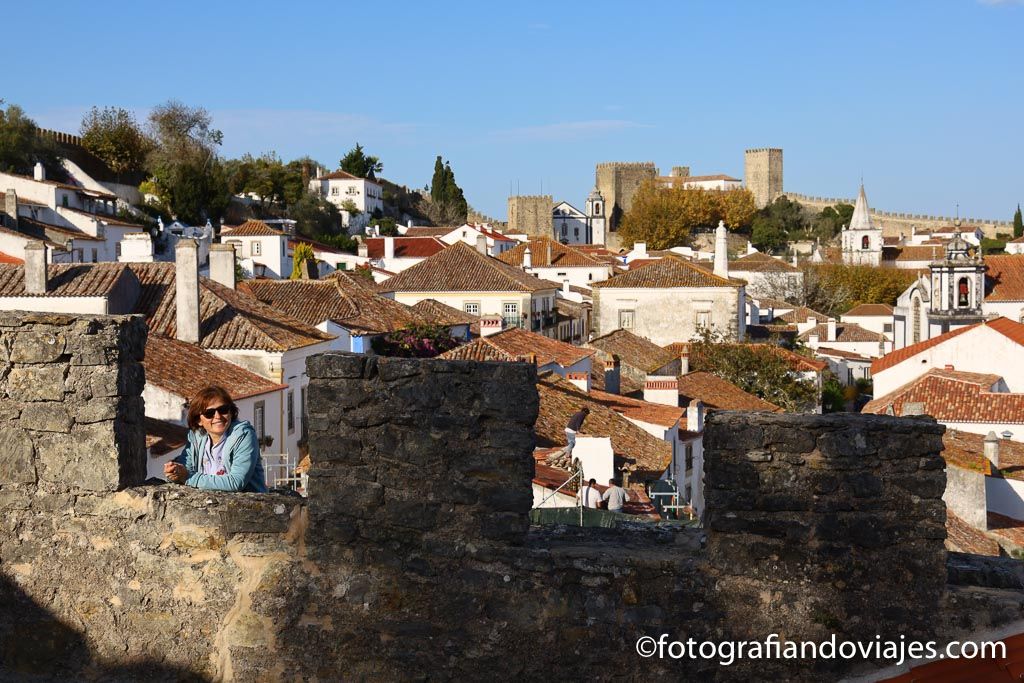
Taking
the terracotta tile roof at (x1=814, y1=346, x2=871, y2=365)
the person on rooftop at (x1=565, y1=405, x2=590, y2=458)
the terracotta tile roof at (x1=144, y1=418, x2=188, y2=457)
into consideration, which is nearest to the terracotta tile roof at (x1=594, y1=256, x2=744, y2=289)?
the terracotta tile roof at (x1=814, y1=346, x2=871, y2=365)

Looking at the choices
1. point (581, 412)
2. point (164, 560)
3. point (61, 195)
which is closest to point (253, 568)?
point (164, 560)

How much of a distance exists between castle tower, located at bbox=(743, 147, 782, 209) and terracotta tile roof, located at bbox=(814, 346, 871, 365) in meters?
85.0

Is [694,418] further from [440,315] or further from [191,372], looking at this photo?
[440,315]

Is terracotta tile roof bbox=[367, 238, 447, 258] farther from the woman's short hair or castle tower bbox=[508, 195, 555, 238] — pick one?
the woman's short hair

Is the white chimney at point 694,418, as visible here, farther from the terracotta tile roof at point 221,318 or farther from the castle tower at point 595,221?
the castle tower at point 595,221

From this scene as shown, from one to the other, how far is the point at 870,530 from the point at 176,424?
14108 millimetres

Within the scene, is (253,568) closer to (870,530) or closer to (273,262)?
(870,530)

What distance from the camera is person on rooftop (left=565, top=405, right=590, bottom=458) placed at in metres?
15.7

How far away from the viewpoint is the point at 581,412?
63.4 feet

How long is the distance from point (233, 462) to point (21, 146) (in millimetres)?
60803

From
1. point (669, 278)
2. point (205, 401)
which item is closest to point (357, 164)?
point (669, 278)

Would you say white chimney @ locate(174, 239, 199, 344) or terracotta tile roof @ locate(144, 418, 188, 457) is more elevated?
white chimney @ locate(174, 239, 199, 344)

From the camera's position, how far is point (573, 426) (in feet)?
59.3

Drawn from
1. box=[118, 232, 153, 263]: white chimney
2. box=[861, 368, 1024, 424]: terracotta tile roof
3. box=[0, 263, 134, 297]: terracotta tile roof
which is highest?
box=[118, 232, 153, 263]: white chimney
